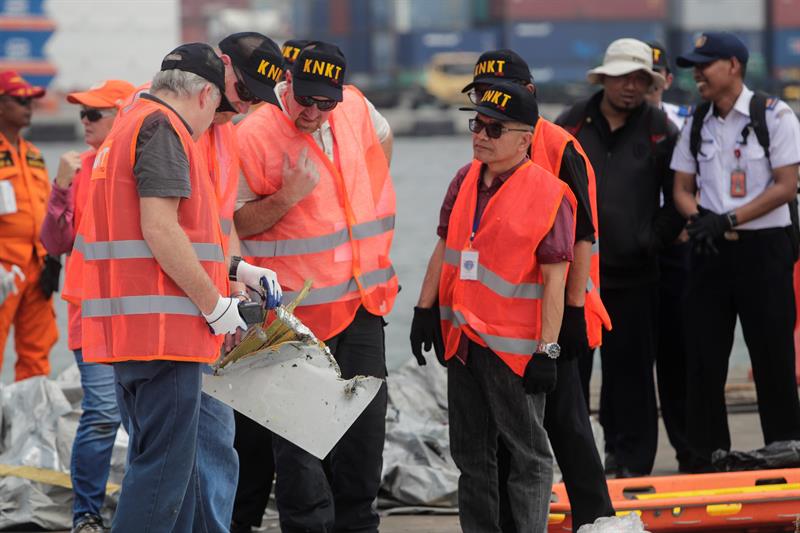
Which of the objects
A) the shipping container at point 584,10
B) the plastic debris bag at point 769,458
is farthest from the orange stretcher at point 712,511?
the shipping container at point 584,10

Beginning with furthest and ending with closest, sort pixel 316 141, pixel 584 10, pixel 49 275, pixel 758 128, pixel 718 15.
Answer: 1. pixel 584 10
2. pixel 718 15
3. pixel 49 275
4. pixel 758 128
5. pixel 316 141

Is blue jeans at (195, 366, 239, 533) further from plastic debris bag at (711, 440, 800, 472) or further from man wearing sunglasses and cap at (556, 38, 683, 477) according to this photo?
plastic debris bag at (711, 440, 800, 472)

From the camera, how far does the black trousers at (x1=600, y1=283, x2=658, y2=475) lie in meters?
6.21

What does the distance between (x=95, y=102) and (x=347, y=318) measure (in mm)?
1414

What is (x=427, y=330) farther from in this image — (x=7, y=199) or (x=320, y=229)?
(x=7, y=199)

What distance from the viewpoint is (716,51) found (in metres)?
6.07

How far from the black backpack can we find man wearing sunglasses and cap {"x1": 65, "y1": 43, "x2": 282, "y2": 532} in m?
2.66

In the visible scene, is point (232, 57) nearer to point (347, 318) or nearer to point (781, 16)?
point (347, 318)

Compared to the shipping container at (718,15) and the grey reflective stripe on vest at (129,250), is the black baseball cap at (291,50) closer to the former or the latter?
the grey reflective stripe on vest at (129,250)

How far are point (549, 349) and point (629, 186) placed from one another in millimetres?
1816

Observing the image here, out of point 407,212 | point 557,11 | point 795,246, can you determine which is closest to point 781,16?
point 557,11

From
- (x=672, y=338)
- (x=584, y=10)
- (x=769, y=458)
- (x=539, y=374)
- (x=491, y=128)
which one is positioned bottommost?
(x=584, y=10)

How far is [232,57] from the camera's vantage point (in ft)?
14.7

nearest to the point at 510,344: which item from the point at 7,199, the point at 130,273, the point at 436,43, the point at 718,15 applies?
the point at 130,273
